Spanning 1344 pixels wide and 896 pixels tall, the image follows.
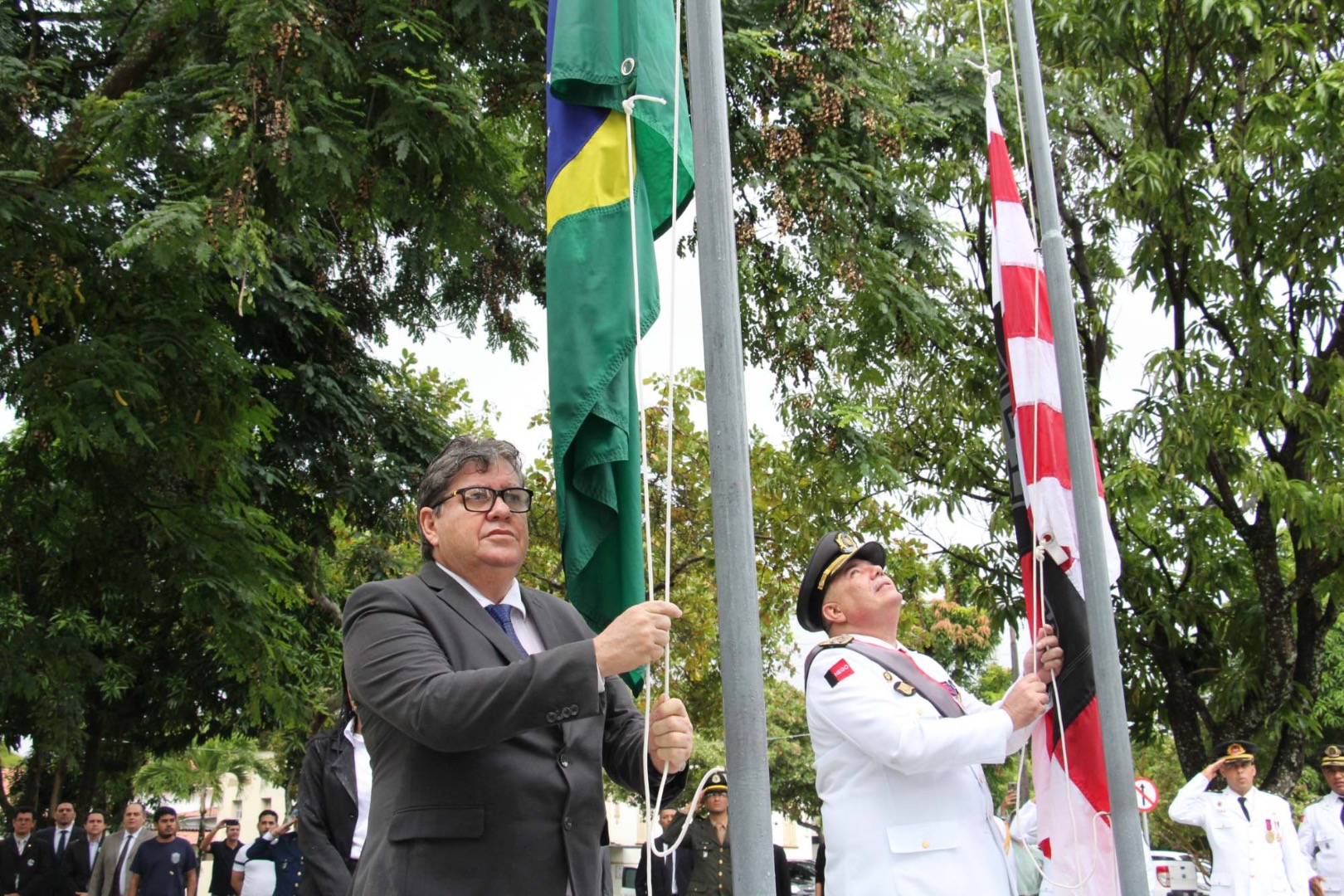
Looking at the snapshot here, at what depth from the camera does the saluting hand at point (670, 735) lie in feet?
8.94

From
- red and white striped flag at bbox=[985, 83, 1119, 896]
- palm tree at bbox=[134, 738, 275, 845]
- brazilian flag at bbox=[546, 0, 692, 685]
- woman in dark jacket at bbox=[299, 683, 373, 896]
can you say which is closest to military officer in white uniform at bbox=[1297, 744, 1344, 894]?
red and white striped flag at bbox=[985, 83, 1119, 896]

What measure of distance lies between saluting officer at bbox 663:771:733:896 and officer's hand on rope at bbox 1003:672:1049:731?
6892mm

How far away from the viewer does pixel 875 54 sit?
1080cm

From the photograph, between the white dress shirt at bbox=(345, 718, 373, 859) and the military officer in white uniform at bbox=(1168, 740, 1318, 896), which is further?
the military officer in white uniform at bbox=(1168, 740, 1318, 896)

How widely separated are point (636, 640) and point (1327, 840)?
10207mm

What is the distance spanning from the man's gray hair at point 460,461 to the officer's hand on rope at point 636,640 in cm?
63

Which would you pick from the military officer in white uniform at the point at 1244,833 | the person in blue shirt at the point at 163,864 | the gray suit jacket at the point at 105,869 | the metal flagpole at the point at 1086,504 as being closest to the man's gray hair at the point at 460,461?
the metal flagpole at the point at 1086,504

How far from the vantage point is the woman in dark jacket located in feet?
18.7

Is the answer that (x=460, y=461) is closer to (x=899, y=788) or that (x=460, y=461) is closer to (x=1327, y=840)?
(x=899, y=788)

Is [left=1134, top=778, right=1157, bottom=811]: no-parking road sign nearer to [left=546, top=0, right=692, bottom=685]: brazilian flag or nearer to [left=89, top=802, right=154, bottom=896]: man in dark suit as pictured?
[left=546, top=0, right=692, bottom=685]: brazilian flag

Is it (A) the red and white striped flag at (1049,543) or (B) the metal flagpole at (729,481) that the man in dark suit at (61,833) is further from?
(B) the metal flagpole at (729,481)

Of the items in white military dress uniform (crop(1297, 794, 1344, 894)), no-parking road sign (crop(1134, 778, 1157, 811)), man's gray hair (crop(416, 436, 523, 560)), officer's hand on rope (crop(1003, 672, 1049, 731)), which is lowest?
white military dress uniform (crop(1297, 794, 1344, 894))

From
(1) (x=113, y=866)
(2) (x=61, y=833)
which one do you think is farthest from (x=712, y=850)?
(2) (x=61, y=833)

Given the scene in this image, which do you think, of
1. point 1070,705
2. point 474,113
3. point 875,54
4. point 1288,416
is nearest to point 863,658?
point 1070,705
